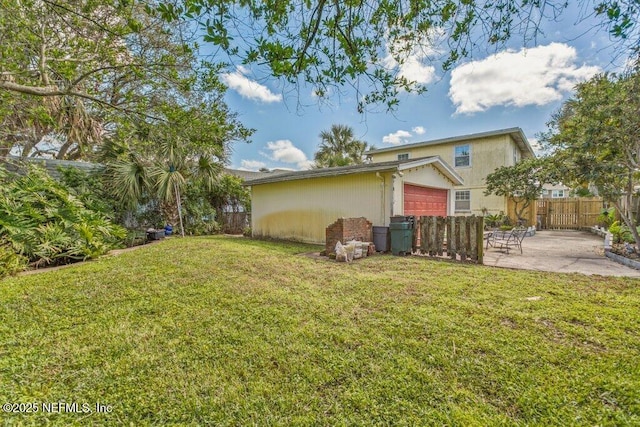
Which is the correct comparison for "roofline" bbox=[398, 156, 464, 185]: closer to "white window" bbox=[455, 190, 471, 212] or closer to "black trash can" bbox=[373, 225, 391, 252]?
"black trash can" bbox=[373, 225, 391, 252]

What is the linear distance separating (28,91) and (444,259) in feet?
30.3

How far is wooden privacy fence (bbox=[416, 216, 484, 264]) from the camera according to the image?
22.0 feet

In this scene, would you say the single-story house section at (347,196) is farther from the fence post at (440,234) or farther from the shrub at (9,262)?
the shrub at (9,262)

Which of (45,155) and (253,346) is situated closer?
(253,346)

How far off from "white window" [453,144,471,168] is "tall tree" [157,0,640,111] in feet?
49.2

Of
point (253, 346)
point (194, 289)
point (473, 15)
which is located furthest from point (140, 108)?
point (473, 15)

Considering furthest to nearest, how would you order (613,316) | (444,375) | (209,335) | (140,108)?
(140,108)
(613,316)
(209,335)
(444,375)

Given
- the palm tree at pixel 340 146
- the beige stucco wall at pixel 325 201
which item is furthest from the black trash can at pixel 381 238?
the palm tree at pixel 340 146

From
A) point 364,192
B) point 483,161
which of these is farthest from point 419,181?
point 483,161

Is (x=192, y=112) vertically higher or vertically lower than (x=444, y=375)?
higher

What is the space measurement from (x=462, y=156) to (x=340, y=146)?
965cm

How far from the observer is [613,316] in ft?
11.0

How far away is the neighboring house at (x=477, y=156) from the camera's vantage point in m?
15.5

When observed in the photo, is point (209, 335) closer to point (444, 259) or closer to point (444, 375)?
point (444, 375)
